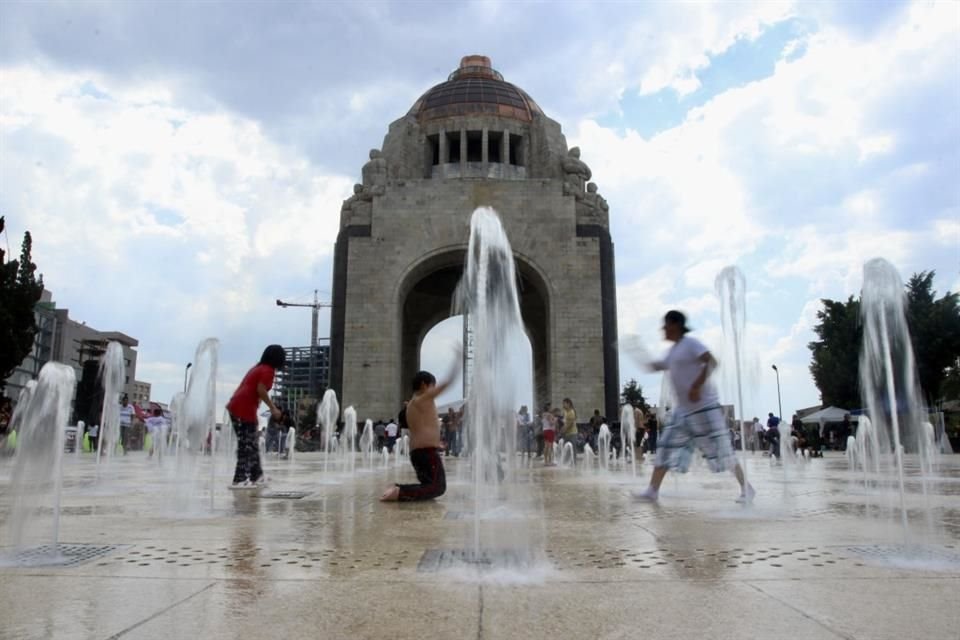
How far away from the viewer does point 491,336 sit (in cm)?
445

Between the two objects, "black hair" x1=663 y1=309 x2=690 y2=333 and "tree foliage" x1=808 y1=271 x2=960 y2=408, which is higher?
"tree foliage" x1=808 y1=271 x2=960 y2=408

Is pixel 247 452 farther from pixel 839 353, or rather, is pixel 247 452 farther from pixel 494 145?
pixel 839 353

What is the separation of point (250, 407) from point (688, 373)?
4.37 m

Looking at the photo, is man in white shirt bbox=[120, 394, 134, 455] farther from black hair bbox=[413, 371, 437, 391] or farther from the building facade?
the building facade

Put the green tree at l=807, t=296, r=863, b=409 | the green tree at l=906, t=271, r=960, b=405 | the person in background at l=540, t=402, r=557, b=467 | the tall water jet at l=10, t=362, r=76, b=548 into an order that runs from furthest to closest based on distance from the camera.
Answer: the green tree at l=807, t=296, r=863, b=409
the green tree at l=906, t=271, r=960, b=405
the person in background at l=540, t=402, r=557, b=467
the tall water jet at l=10, t=362, r=76, b=548

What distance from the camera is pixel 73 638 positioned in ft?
6.43

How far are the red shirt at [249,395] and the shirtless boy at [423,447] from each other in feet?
6.30

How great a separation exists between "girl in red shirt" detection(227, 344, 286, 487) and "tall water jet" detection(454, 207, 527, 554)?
3.03 metres

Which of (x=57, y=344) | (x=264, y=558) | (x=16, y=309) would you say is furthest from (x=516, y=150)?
(x=57, y=344)

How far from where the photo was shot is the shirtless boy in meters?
5.99

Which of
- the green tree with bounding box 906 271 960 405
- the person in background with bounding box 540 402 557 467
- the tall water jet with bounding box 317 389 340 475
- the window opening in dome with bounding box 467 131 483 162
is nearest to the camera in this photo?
the person in background with bounding box 540 402 557 467

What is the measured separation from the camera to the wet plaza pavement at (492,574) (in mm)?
2088

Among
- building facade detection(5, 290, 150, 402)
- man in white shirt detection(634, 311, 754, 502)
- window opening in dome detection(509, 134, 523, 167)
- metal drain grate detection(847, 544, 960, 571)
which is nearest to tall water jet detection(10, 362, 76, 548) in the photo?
metal drain grate detection(847, 544, 960, 571)

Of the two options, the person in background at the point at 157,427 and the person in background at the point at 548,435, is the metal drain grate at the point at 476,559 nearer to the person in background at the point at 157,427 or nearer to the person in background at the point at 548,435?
the person in background at the point at 548,435
